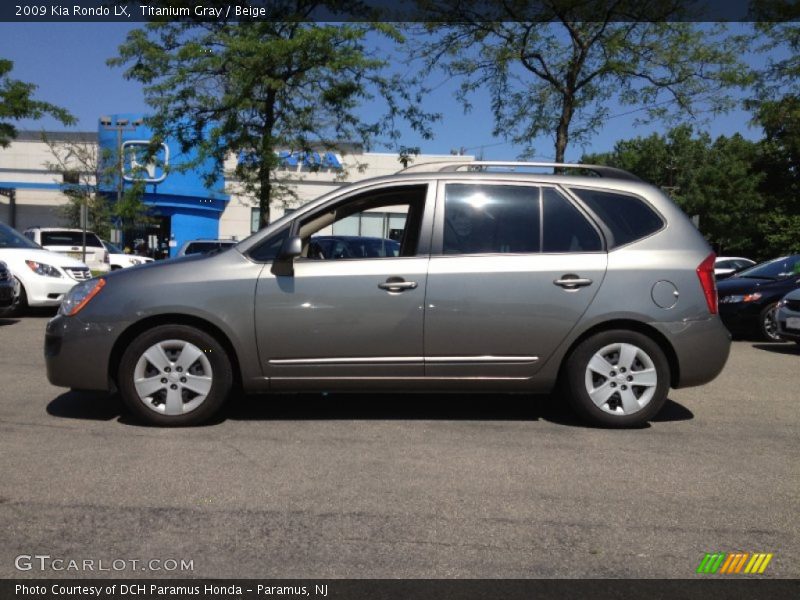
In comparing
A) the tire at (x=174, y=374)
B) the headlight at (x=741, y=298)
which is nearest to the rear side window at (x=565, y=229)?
the tire at (x=174, y=374)

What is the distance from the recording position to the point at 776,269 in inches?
471

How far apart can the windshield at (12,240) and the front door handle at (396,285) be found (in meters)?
9.10

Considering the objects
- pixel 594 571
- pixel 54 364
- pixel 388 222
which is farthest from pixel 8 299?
pixel 594 571

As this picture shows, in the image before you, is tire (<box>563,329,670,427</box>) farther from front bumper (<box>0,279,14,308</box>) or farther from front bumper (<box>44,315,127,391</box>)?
front bumper (<box>0,279,14,308</box>)

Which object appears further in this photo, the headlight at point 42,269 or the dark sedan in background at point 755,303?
A: the headlight at point 42,269

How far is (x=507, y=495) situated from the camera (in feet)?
13.0

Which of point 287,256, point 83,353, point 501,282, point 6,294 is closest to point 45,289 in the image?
point 6,294

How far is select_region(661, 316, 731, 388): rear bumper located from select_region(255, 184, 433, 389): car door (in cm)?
181

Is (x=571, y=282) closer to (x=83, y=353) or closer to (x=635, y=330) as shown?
(x=635, y=330)

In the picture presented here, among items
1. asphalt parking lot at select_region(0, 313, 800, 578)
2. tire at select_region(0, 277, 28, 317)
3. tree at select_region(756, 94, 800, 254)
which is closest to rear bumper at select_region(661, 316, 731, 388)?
asphalt parking lot at select_region(0, 313, 800, 578)

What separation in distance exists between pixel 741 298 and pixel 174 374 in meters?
9.16

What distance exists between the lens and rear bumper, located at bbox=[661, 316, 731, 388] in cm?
517

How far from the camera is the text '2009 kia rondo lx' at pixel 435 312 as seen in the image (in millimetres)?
5031

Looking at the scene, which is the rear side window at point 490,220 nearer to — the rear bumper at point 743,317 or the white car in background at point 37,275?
the rear bumper at point 743,317
